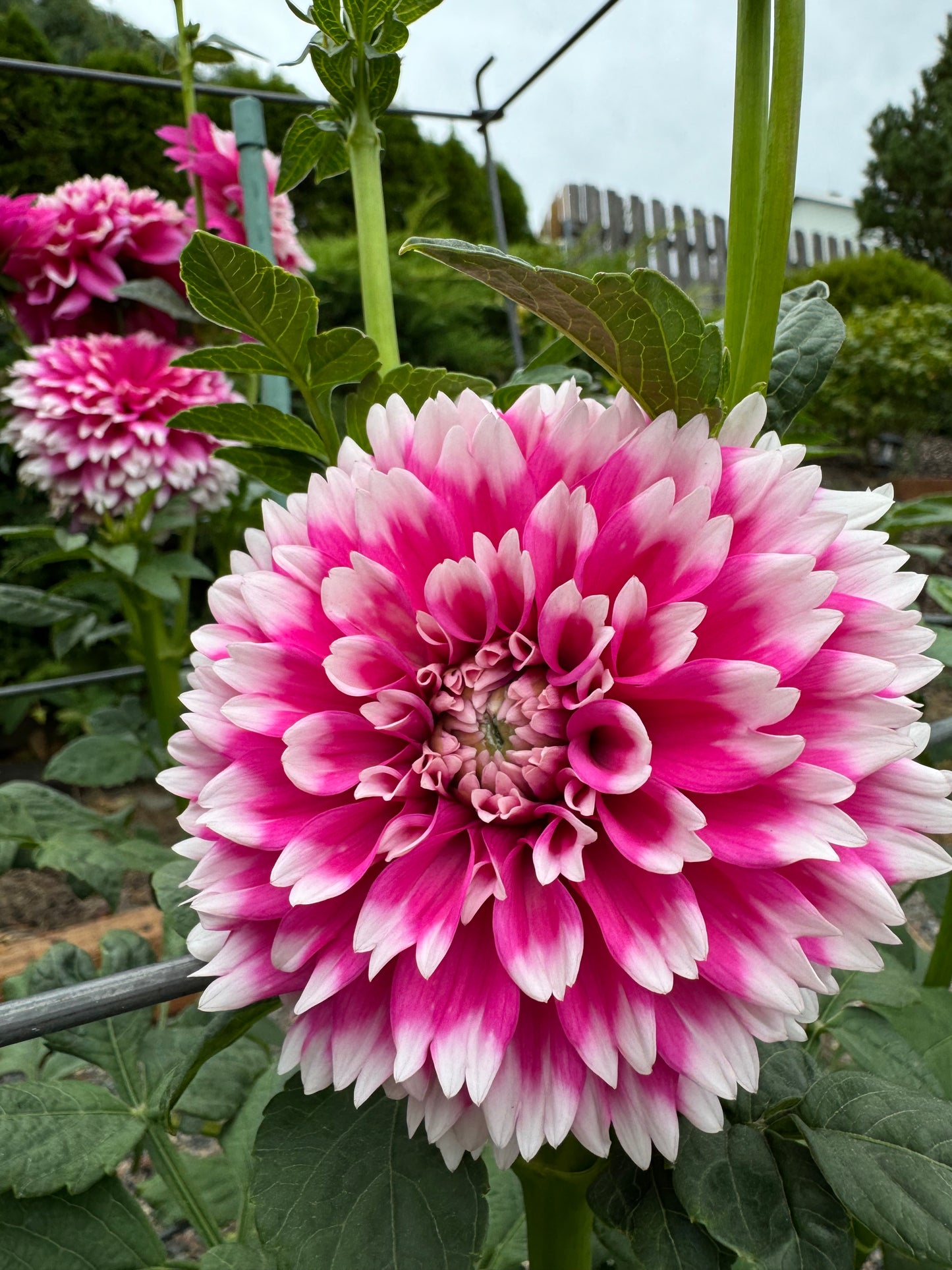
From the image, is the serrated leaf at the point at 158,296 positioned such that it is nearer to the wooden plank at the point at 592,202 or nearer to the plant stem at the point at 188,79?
the plant stem at the point at 188,79

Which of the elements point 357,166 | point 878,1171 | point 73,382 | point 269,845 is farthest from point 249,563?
point 73,382

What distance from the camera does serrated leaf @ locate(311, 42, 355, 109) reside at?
445 mm

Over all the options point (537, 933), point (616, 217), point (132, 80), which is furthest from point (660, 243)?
point (537, 933)

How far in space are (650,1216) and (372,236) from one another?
0.47 meters

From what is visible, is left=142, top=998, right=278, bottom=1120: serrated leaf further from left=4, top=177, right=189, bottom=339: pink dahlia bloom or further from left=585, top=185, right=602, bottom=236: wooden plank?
left=585, top=185, right=602, bottom=236: wooden plank

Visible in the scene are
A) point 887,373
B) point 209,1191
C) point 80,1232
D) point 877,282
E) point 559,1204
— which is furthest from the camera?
point 877,282

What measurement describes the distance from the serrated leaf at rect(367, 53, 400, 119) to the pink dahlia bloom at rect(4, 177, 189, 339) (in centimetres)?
73

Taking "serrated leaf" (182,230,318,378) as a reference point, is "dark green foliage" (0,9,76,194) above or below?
above

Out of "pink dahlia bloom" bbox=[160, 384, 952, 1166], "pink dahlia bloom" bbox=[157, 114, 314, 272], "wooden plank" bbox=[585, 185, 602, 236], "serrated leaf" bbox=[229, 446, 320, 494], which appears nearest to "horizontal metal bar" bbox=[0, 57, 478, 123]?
"pink dahlia bloom" bbox=[157, 114, 314, 272]

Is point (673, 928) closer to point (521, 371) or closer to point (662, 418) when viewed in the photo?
point (662, 418)

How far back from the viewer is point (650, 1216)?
0.35m

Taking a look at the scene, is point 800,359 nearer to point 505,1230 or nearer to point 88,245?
point 505,1230

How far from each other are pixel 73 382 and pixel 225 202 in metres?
0.28

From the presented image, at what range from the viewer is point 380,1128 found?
0.36m
